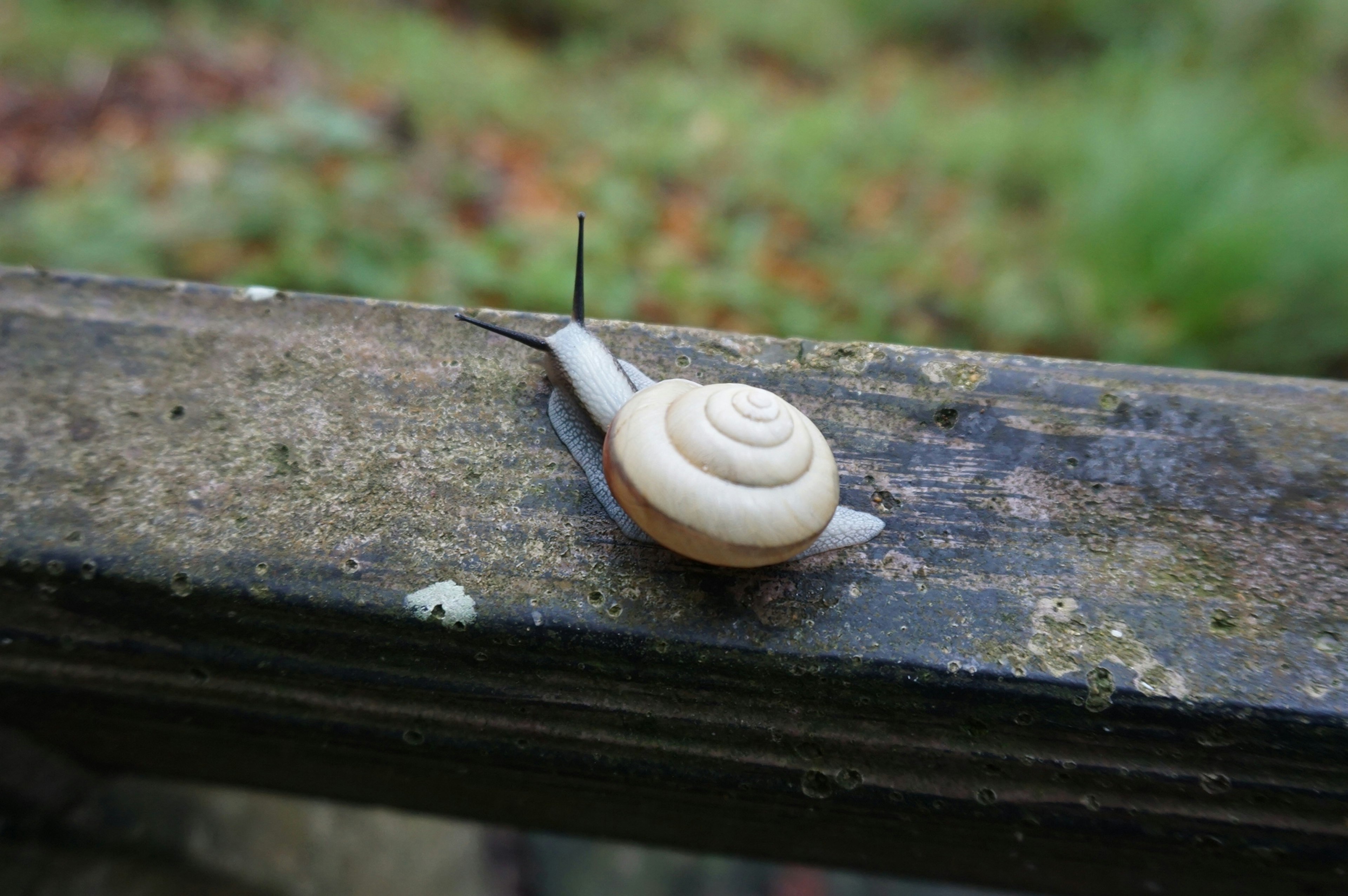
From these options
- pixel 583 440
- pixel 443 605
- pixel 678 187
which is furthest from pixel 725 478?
pixel 678 187

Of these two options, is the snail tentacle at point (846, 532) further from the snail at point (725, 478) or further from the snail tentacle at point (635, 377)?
the snail tentacle at point (635, 377)

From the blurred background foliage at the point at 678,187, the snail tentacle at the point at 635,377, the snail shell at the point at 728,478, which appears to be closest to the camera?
the snail shell at the point at 728,478

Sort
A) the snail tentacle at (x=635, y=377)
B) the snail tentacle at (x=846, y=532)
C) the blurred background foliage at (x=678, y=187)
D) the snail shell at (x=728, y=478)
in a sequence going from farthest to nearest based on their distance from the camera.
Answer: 1. the blurred background foliage at (x=678, y=187)
2. the snail tentacle at (x=635, y=377)
3. the snail tentacle at (x=846, y=532)
4. the snail shell at (x=728, y=478)

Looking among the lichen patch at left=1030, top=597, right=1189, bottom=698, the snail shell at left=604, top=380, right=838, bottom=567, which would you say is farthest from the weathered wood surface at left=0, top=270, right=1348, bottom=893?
the snail shell at left=604, top=380, right=838, bottom=567

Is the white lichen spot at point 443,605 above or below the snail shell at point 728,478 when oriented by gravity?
below

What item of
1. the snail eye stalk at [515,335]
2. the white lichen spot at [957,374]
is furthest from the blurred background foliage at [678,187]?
the white lichen spot at [957,374]

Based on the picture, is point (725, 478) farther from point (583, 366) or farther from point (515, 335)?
point (515, 335)

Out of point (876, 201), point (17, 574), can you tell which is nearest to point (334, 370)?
point (17, 574)

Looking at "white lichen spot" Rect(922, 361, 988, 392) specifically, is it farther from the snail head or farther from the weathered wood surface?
the snail head
